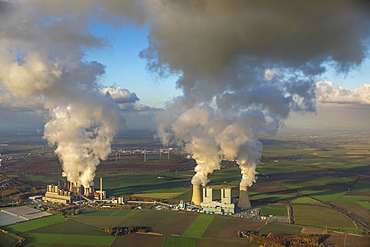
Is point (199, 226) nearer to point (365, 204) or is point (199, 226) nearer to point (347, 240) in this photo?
point (347, 240)

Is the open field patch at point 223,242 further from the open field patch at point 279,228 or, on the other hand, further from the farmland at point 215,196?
the open field patch at point 279,228

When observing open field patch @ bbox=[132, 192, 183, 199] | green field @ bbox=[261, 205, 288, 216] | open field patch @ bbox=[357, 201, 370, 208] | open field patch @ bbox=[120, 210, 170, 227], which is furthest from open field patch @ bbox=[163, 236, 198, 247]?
open field patch @ bbox=[357, 201, 370, 208]

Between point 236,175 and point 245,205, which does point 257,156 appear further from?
point 236,175

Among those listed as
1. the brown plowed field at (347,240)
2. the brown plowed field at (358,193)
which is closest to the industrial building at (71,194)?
the brown plowed field at (347,240)

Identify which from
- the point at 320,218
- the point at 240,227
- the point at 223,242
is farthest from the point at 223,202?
the point at 223,242

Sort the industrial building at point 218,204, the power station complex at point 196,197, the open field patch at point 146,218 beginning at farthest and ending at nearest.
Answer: the power station complex at point 196,197, the industrial building at point 218,204, the open field patch at point 146,218

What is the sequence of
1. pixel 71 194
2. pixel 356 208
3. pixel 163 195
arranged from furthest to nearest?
pixel 163 195 → pixel 71 194 → pixel 356 208
